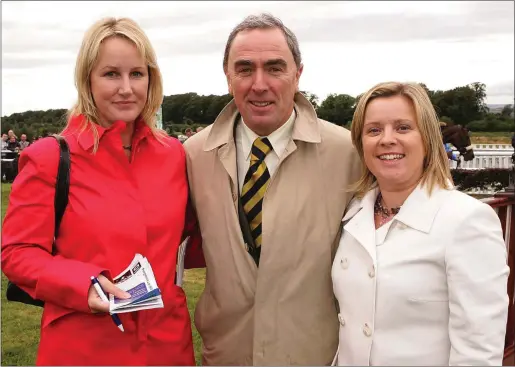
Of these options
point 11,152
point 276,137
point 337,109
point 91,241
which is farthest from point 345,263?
point 11,152

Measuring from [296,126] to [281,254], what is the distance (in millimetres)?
675

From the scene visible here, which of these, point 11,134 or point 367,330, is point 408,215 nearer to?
point 367,330

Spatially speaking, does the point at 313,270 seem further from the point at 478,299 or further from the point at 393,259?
the point at 478,299

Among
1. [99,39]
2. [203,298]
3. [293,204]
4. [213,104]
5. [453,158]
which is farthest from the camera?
[453,158]

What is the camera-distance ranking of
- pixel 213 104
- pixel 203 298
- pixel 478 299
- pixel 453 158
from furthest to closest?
pixel 453 158, pixel 213 104, pixel 203 298, pixel 478 299

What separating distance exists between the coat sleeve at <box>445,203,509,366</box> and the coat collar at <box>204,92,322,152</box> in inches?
38.8

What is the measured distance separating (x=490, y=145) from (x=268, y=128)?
2662 centimetres

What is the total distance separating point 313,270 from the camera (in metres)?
2.96

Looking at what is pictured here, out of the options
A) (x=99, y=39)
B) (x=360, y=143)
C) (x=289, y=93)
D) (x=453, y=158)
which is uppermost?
(x=99, y=39)

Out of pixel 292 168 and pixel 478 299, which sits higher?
pixel 292 168

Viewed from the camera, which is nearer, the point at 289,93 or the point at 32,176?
the point at 32,176

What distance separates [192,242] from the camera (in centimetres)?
340

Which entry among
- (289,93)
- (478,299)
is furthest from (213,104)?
(478,299)

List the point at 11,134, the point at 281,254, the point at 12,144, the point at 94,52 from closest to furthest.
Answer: the point at 94,52, the point at 281,254, the point at 12,144, the point at 11,134
